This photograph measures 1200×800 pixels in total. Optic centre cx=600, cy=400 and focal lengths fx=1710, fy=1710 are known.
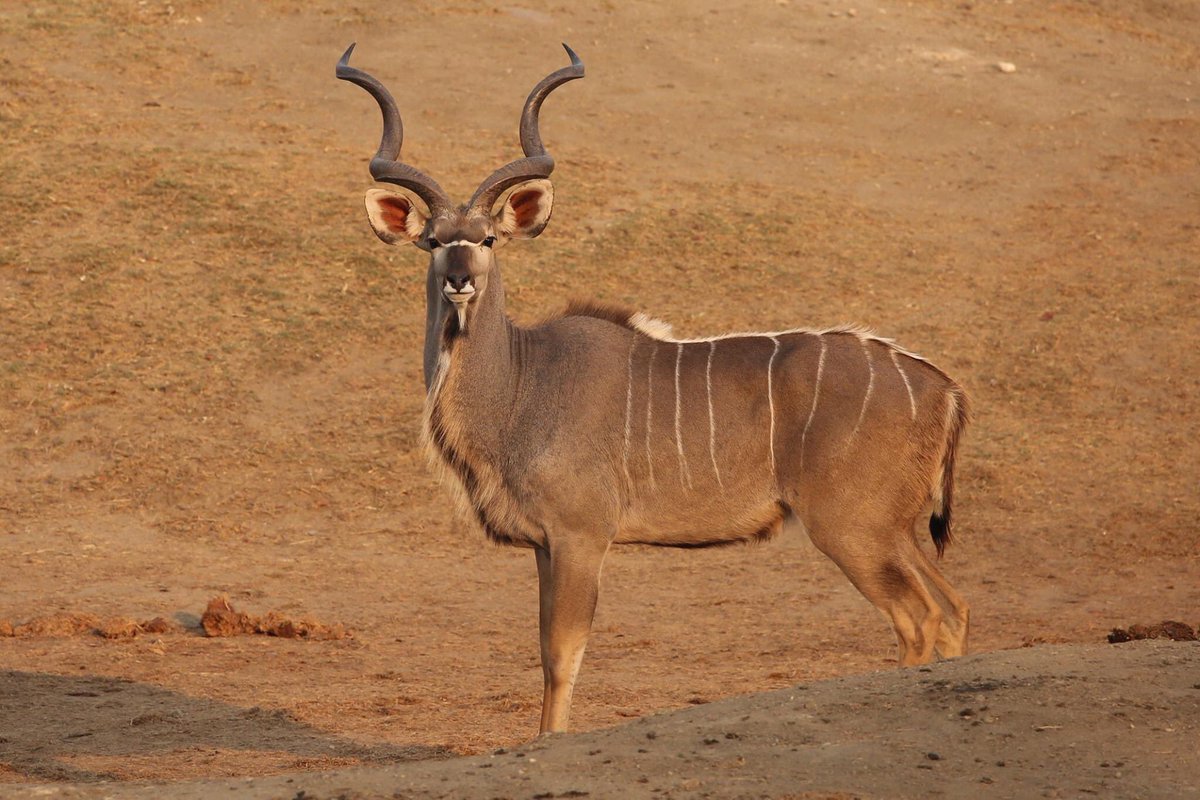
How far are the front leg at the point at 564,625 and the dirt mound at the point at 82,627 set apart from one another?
2682 millimetres

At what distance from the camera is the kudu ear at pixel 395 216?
615 centimetres

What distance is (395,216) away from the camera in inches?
246

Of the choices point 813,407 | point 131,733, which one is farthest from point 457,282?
point 131,733

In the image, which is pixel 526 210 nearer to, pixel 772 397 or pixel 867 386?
pixel 772 397

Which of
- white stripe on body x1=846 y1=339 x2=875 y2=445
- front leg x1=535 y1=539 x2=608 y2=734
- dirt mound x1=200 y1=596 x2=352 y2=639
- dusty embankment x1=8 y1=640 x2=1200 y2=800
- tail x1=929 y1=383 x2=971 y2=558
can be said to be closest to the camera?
dusty embankment x1=8 y1=640 x2=1200 y2=800

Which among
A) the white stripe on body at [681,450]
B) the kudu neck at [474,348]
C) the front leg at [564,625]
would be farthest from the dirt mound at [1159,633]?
the kudu neck at [474,348]

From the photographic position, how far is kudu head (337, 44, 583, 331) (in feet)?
19.5

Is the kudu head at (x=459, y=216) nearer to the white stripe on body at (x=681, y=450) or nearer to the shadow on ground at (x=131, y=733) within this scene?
the white stripe on body at (x=681, y=450)

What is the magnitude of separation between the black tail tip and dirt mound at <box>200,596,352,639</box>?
2940mm

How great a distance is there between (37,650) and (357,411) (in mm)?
3308

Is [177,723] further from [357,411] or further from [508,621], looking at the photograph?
[357,411]

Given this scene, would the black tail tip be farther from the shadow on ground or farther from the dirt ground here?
the shadow on ground

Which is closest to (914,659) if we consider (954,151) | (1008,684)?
(1008,684)

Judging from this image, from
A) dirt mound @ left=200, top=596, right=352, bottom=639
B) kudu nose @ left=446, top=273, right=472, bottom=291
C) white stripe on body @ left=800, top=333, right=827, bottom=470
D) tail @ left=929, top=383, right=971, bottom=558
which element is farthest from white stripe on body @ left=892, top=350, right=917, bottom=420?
dirt mound @ left=200, top=596, right=352, bottom=639
